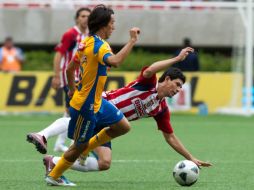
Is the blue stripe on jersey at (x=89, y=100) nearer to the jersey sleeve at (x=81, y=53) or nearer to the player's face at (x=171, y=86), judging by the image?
the jersey sleeve at (x=81, y=53)

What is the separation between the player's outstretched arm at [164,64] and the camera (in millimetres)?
8680

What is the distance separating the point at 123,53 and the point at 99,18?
57cm

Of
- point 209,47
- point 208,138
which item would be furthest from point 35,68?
point 208,138

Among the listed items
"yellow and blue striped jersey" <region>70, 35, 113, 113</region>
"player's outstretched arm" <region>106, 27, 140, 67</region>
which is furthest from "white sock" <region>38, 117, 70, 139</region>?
"player's outstretched arm" <region>106, 27, 140, 67</region>

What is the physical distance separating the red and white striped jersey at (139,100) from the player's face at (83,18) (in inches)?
126

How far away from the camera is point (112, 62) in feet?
27.5

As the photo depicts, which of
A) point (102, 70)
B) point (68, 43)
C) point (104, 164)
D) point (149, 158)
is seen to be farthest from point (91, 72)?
point (68, 43)

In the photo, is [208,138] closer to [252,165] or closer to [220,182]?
[252,165]

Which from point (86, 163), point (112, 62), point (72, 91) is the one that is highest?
point (112, 62)

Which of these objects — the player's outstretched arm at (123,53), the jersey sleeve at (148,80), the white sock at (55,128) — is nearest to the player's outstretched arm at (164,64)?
the jersey sleeve at (148,80)

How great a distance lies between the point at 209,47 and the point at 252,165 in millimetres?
20163

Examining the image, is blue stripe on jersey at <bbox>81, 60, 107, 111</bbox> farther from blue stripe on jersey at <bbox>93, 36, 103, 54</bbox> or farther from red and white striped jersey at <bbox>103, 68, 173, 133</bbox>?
red and white striped jersey at <bbox>103, 68, 173, 133</bbox>

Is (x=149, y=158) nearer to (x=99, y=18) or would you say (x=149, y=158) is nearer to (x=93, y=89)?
(x=93, y=89)

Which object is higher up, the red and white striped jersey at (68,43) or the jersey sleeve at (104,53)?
the jersey sleeve at (104,53)
